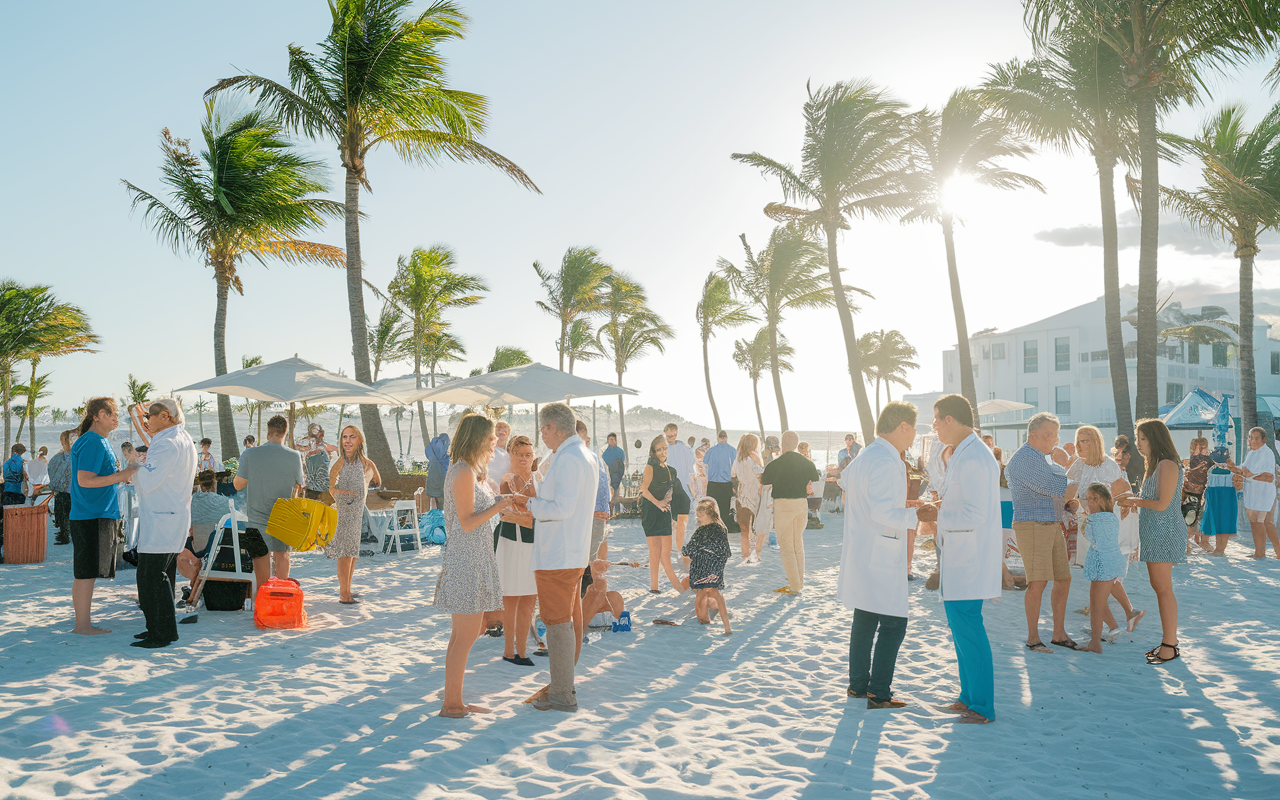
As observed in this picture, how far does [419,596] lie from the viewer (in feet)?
27.9

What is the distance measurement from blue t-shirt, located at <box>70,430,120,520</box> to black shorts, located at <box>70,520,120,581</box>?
0.07 metres

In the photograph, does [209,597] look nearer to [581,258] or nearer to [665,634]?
[665,634]

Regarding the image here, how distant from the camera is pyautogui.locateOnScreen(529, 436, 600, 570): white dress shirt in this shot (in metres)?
4.37

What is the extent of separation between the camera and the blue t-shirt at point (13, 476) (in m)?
13.4

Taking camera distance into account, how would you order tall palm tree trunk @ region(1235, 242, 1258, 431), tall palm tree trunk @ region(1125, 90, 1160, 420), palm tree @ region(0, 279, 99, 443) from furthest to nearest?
palm tree @ region(0, 279, 99, 443) < tall palm tree trunk @ region(1235, 242, 1258, 431) < tall palm tree trunk @ region(1125, 90, 1160, 420)

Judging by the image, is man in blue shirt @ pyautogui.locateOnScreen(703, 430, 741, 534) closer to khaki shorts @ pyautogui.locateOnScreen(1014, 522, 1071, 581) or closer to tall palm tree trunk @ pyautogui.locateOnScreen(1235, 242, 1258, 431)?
khaki shorts @ pyautogui.locateOnScreen(1014, 522, 1071, 581)

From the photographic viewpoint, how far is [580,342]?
3488 cm

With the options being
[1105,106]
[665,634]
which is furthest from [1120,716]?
[1105,106]

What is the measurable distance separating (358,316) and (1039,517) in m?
13.2

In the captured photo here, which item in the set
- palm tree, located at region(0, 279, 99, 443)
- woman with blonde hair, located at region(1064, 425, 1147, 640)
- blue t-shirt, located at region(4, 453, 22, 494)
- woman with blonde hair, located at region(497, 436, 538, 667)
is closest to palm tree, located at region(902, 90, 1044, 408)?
woman with blonde hair, located at region(1064, 425, 1147, 640)

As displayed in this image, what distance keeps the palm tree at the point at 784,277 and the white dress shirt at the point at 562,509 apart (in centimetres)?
2239

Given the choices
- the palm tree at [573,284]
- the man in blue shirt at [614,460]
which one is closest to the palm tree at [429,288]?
the palm tree at [573,284]

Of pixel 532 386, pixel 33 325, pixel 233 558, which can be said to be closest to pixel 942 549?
pixel 532 386

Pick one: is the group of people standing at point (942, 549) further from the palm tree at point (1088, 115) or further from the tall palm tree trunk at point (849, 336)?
the tall palm tree trunk at point (849, 336)
